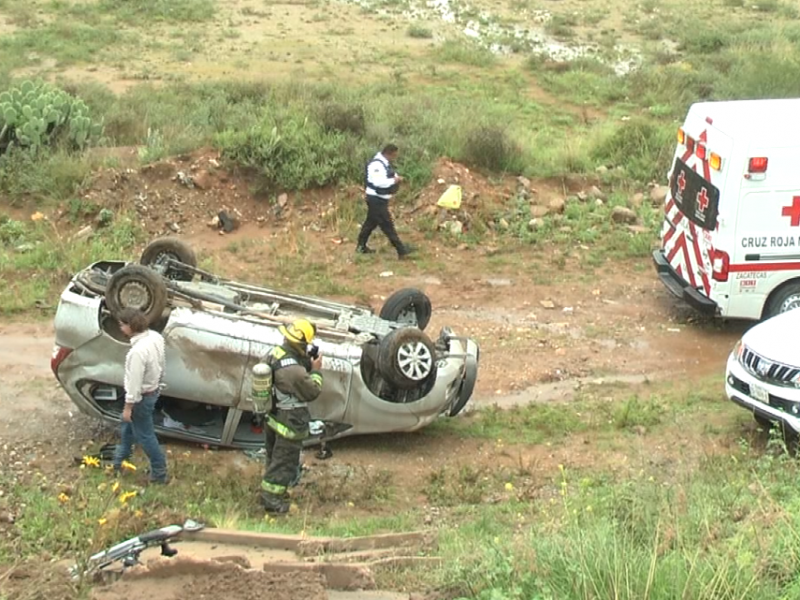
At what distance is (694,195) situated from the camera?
40.6ft

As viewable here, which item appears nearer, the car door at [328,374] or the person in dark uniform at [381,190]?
the car door at [328,374]

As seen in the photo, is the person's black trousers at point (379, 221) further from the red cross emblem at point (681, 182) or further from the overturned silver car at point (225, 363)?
the overturned silver car at point (225, 363)

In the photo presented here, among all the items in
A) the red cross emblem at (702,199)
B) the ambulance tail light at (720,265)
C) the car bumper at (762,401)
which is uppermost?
the red cross emblem at (702,199)

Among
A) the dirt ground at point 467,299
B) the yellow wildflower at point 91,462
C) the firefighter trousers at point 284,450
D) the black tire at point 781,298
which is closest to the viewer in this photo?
the yellow wildflower at point 91,462

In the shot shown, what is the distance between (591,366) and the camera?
Result: 39.7ft

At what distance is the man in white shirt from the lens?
871cm

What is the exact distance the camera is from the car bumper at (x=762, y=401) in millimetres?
9406

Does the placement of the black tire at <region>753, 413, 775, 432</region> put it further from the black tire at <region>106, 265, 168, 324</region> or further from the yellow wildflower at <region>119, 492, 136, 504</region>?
the yellow wildflower at <region>119, 492, 136, 504</region>

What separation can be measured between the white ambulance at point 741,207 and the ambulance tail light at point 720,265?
0.01m

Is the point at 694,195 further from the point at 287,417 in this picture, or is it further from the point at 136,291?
the point at 136,291

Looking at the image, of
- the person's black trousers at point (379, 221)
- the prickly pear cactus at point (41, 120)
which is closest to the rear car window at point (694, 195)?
the person's black trousers at point (379, 221)

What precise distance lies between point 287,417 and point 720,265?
5697 millimetres

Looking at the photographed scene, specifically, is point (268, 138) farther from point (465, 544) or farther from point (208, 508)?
point (465, 544)

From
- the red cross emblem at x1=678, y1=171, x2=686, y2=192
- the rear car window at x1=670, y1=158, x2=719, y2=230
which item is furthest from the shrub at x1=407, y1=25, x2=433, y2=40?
the red cross emblem at x1=678, y1=171, x2=686, y2=192
